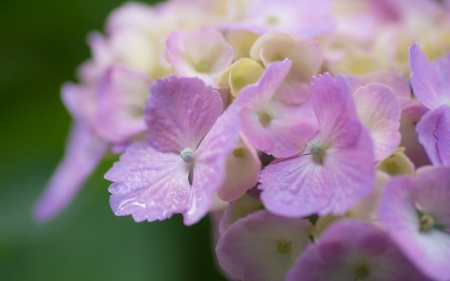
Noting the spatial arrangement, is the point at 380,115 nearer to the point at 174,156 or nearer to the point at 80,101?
the point at 174,156

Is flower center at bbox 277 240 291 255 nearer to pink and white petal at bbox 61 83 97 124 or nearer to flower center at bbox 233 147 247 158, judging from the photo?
flower center at bbox 233 147 247 158

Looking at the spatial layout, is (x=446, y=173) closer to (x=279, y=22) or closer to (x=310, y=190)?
(x=310, y=190)

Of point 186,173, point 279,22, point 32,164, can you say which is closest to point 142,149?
point 186,173

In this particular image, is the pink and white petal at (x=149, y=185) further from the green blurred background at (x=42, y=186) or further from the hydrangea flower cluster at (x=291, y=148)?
the green blurred background at (x=42, y=186)

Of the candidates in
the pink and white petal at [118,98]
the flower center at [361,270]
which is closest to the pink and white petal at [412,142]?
the flower center at [361,270]

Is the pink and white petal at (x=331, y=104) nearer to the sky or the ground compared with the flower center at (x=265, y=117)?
nearer to the sky

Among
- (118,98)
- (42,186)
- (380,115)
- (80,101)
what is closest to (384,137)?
(380,115)
